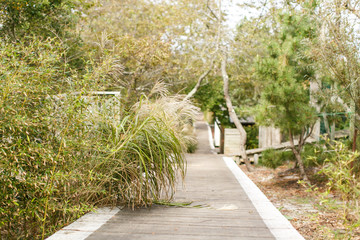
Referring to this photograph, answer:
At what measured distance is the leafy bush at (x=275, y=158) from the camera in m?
11.8

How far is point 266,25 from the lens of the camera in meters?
12.5

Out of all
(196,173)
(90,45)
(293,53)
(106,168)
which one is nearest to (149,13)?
(90,45)

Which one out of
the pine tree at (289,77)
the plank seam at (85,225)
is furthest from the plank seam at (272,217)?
the pine tree at (289,77)

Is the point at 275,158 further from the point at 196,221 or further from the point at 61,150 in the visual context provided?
the point at 61,150

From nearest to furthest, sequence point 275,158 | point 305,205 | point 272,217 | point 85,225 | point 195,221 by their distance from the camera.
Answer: point 85,225 < point 195,221 < point 272,217 < point 305,205 < point 275,158

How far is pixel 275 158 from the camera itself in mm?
11852

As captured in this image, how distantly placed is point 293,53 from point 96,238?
23.0ft

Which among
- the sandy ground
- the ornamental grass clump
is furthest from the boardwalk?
the sandy ground

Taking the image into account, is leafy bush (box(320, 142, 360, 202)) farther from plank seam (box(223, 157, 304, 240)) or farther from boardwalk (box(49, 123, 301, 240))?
boardwalk (box(49, 123, 301, 240))

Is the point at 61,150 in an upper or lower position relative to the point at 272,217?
upper

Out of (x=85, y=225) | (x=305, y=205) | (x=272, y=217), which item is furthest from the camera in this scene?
(x=305, y=205)

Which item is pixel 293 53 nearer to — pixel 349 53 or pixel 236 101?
pixel 349 53

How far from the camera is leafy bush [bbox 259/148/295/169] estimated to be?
1178cm

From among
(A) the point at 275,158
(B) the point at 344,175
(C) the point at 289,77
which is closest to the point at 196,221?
(B) the point at 344,175
